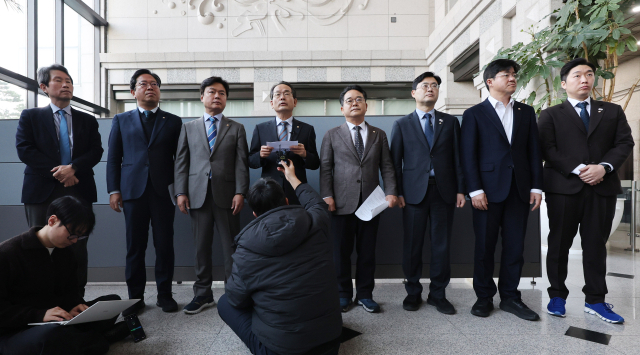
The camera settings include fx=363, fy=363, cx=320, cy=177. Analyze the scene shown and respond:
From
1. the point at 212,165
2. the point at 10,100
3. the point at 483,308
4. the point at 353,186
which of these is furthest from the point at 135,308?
the point at 10,100

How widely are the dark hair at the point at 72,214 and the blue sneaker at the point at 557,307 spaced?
110 inches

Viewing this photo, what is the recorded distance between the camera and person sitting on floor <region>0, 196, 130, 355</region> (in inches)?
60.9

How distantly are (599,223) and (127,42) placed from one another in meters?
9.38

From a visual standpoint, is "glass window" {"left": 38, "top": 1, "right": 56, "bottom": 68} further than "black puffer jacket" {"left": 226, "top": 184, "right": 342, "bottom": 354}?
Yes

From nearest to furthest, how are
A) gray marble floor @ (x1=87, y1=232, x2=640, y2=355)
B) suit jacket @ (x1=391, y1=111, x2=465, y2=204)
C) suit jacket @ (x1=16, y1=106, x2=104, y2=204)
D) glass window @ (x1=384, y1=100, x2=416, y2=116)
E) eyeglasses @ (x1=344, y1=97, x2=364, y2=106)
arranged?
gray marble floor @ (x1=87, y1=232, x2=640, y2=355) < suit jacket @ (x1=16, y1=106, x2=104, y2=204) < suit jacket @ (x1=391, y1=111, x2=465, y2=204) < eyeglasses @ (x1=344, y1=97, x2=364, y2=106) < glass window @ (x1=384, y1=100, x2=416, y2=116)

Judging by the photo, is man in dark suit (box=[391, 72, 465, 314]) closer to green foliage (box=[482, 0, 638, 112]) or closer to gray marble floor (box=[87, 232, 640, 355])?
gray marble floor (box=[87, 232, 640, 355])

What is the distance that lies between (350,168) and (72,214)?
163 centimetres

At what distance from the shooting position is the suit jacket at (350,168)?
2.52 metres

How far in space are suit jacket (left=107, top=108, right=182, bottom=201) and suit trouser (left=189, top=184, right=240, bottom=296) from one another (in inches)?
11.8

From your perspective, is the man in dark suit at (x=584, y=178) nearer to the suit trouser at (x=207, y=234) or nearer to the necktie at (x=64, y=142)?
the suit trouser at (x=207, y=234)

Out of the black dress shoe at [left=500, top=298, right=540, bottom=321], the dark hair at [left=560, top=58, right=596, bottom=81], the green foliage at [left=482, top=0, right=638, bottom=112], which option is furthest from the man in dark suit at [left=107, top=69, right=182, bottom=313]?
the green foliage at [left=482, top=0, right=638, bottom=112]

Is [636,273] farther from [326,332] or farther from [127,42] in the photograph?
[127,42]

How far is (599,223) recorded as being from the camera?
7.69ft

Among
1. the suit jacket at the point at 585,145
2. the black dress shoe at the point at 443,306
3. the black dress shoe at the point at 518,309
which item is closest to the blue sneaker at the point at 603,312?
the black dress shoe at the point at 518,309
